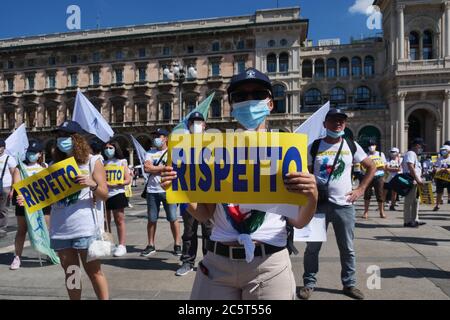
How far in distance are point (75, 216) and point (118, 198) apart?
3043 millimetres

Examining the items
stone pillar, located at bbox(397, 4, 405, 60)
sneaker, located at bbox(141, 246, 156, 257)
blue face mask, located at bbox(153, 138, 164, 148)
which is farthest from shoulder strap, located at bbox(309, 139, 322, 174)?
stone pillar, located at bbox(397, 4, 405, 60)

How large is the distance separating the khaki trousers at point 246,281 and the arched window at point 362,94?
1897 inches

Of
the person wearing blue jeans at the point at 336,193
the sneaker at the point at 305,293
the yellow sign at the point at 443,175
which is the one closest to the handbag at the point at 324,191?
the person wearing blue jeans at the point at 336,193

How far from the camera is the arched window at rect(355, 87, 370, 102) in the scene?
46.9m

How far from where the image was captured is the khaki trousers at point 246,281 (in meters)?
2.08

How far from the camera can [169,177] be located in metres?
2.16

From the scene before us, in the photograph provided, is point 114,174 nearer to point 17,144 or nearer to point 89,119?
point 89,119

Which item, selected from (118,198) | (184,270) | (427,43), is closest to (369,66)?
(427,43)

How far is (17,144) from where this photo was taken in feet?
22.9

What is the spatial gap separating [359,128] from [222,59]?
18.4 m

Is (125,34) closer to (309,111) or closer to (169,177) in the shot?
(309,111)

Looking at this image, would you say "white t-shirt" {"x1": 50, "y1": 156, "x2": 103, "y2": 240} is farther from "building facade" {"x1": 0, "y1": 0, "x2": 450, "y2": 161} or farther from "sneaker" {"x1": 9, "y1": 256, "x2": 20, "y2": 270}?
"building facade" {"x1": 0, "y1": 0, "x2": 450, "y2": 161}
